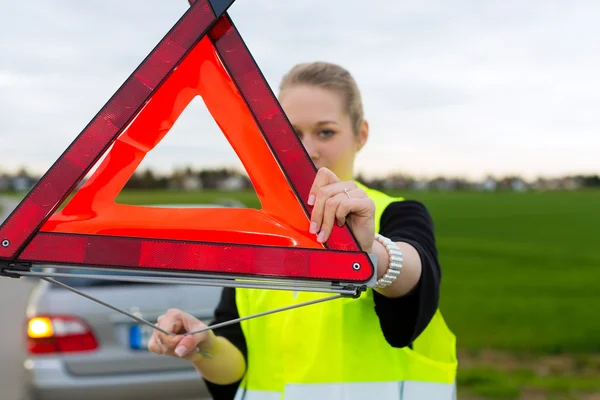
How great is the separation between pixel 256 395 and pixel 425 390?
22.3 inches

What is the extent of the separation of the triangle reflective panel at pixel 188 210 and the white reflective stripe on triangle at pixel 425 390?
0.93 metres

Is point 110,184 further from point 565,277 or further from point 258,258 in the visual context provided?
point 565,277

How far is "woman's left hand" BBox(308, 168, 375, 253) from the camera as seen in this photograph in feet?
5.54

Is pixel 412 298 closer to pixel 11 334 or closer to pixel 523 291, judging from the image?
pixel 11 334

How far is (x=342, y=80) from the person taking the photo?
8.65 feet

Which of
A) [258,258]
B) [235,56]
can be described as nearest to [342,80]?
[235,56]

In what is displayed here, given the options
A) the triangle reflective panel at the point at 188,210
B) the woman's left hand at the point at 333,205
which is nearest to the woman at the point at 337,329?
the woman's left hand at the point at 333,205

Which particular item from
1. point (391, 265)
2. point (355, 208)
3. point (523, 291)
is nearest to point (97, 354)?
point (391, 265)

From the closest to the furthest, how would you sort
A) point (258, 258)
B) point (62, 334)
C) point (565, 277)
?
point (258, 258)
point (62, 334)
point (565, 277)

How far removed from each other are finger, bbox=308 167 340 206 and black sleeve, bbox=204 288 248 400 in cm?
115

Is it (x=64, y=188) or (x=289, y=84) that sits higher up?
(x=289, y=84)

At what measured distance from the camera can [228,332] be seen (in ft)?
8.95

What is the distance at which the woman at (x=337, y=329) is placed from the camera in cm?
232

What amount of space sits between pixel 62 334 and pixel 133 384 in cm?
67
